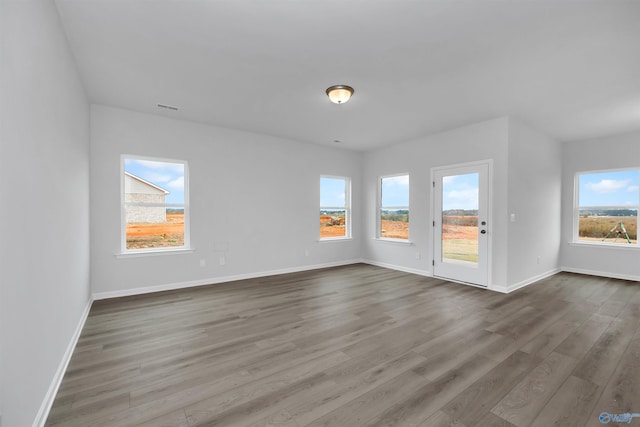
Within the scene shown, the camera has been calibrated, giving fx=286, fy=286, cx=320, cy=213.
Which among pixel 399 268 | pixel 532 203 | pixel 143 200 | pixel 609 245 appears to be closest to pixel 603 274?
pixel 609 245

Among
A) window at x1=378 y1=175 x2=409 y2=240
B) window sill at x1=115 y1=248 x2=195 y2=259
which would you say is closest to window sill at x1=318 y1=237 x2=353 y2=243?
window at x1=378 y1=175 x2=409 y2=240

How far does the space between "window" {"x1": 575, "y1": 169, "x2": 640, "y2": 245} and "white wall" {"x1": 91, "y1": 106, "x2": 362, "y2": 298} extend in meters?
4.69

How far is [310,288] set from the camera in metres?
4.62

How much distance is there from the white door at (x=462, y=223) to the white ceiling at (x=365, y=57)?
995mm

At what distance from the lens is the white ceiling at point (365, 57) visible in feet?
7.06

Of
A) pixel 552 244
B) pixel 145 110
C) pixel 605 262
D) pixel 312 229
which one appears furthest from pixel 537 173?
pixel 145 110

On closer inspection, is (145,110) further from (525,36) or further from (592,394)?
(592,394)

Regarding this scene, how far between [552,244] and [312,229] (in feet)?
15.5

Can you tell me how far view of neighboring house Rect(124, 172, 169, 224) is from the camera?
4.27 metres

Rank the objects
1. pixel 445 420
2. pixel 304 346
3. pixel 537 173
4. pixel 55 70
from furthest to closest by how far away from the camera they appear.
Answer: pixel 537 173 < pixel 304 346 < pixel 55 70 < pixel 445 420

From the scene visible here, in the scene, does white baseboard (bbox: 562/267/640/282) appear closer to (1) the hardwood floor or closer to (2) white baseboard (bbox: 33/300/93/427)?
(1) the hardwood floor

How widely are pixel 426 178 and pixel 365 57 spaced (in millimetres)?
3269

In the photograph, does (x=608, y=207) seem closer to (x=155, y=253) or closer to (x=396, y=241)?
(x=396, y=241)

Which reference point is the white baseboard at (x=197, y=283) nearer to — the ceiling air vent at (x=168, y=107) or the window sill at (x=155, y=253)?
the window sill at (x=155, y=253)
